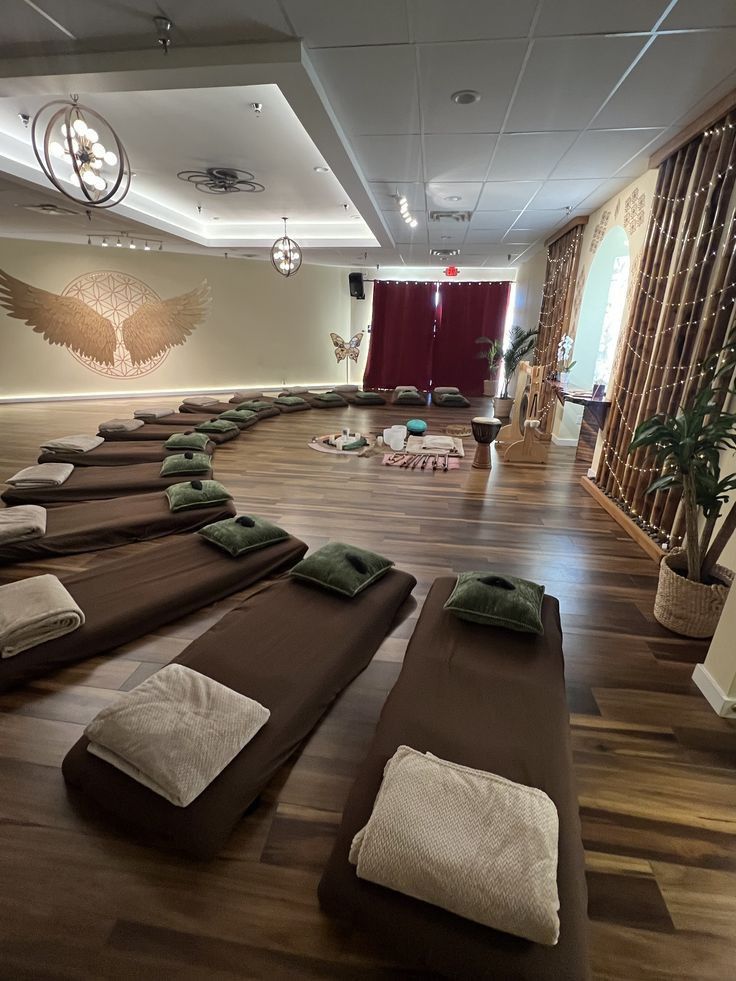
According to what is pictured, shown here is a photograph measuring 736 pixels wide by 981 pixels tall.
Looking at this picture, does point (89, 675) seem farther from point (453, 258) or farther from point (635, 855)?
point (453, 258)

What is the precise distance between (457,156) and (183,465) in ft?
11.0

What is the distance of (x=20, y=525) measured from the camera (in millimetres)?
2615

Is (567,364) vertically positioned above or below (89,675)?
above

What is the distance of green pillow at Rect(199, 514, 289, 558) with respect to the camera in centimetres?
256

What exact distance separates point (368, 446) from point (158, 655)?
13.0 ft

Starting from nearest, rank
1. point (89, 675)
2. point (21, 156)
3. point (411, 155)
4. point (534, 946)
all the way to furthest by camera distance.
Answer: point (534, 946) < point (89, 675) < point (411, 155) < point (21, 156)

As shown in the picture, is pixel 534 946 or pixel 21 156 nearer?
pixel 534 946

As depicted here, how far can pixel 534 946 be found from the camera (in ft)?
3.17

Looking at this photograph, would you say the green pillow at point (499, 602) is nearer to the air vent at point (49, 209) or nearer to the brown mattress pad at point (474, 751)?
the brown mattress pad at point (474, 751)

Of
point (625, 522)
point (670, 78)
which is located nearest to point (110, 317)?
point (670, 78)

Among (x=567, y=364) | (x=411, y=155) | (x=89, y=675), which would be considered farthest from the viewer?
(x=567, y=364)

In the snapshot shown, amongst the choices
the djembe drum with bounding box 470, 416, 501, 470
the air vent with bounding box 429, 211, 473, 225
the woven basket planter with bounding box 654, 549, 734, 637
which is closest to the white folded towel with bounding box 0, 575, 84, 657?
the woven basket planter with bounding box 654, 549, 734, 637

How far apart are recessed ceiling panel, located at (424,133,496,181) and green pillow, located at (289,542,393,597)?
303cm

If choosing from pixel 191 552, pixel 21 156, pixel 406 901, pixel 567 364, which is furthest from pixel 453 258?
pixel 406 901
